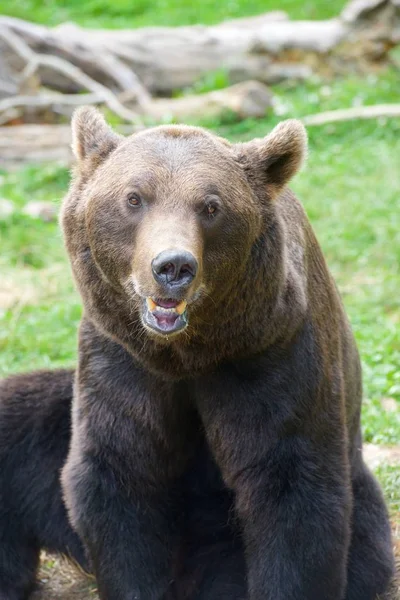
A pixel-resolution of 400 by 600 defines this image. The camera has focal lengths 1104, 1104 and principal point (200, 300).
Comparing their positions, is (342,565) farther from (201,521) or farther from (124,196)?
(124,196)

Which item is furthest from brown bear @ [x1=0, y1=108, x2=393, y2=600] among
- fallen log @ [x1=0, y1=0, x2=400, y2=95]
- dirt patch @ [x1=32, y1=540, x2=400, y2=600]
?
fallen log @ [x1=0, y1=0, x2=400, y2=95]

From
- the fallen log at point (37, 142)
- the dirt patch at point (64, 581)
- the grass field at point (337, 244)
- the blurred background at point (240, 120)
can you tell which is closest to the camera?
the dirt patch at point (64, 581)

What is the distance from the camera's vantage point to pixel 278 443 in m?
4.88

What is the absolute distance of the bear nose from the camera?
13.5 feet

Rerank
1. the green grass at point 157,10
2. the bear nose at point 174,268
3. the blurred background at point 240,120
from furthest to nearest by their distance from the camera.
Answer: the green grass at point 157,10, the blurred background at point 240,120, the bear nose at point 174,268

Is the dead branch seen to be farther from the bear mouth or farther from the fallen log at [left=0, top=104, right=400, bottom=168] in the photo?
the bear mouth

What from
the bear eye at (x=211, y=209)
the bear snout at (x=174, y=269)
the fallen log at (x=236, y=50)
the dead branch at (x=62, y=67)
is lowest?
the bear snout at (x=174, y=269)

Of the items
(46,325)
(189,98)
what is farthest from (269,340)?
(189,98)

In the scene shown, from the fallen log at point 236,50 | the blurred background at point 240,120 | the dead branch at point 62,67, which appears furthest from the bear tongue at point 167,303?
the fallen log at point 236,50

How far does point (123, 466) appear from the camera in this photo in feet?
16.8

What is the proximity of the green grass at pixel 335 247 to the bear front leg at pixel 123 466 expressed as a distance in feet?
7.55

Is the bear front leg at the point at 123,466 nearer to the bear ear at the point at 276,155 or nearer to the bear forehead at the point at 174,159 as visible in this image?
the bear forehead at the point at 174,159

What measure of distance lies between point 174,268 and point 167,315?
27 cm

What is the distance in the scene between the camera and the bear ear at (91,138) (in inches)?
196
